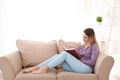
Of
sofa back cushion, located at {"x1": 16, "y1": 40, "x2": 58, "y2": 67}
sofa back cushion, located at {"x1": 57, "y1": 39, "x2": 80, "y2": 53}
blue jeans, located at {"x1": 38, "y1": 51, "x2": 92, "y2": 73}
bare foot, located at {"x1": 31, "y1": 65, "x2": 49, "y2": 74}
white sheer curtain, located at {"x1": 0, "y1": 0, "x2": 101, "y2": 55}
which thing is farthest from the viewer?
white sheer curtain, located at {"x1": 0, "y1": 0, "x2": 101, "y2": 55}

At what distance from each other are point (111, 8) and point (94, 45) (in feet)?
3.98

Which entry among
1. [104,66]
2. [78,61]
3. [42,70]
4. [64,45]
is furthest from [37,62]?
[104,66]

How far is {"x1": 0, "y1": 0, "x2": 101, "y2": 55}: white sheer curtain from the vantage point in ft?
13.2

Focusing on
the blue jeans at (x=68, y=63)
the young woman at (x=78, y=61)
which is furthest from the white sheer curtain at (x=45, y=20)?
the blue jeans at (x=68, y=63)

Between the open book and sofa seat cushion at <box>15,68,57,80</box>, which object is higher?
the open book

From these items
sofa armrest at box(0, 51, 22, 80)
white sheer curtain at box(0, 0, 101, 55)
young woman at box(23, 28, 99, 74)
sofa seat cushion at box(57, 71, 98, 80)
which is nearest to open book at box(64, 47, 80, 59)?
young woman at box(23, 28, 99, 74)

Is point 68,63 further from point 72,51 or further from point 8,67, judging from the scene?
point 8,67

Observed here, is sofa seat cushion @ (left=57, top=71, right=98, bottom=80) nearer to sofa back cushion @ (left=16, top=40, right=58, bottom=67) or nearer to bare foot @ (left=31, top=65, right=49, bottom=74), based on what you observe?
bare foot @ (left=31, top=65, right=49, bottom=74)

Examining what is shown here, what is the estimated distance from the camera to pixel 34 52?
10.6 feet

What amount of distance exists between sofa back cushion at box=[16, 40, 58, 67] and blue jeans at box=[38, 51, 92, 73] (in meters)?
0.25

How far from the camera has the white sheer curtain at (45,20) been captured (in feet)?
13.2

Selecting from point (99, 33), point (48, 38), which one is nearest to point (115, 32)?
point (99, 33)

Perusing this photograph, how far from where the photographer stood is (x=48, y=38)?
4.08 meters

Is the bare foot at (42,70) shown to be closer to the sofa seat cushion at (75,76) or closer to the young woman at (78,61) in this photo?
the young woman at (78,61)
